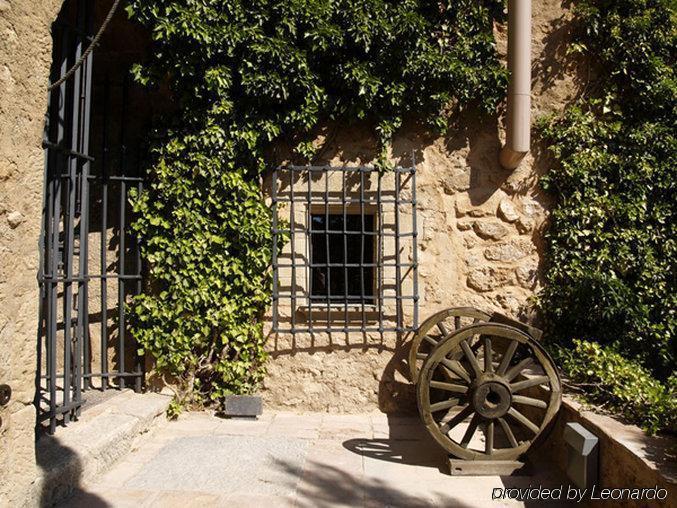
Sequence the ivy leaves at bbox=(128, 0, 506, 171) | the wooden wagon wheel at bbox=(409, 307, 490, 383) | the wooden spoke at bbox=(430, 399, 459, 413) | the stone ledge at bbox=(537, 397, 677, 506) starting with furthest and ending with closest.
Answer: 1. the wooden wagon wheel at bbox=(409, 307, 490, 383)
2. the ivy leaves at bbox=(128, 0, 506, 171)
3. the wooden spoke at bbox=(430, 399, 459, 413)
4. the stone ledge at bbox=(537, 397, 677, 506)

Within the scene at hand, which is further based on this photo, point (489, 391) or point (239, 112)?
point (239, 112)

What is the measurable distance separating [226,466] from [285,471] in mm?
395

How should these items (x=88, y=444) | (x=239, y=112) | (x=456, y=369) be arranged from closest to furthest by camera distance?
1. (x=88, y=444)
2. (x=456, y=369)
3. (x=239, y=112)

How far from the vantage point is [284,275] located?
451 centimetres

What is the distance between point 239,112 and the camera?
438cm

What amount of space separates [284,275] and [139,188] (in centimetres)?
151

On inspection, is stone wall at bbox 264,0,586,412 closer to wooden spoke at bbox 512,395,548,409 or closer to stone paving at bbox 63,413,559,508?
stone paving at bbox 63,413,559,508

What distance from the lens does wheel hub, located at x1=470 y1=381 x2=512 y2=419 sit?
3.10m

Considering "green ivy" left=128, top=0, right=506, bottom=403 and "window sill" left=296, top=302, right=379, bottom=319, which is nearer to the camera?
"green ivy" left=128, top=0, right=506, bottom=403

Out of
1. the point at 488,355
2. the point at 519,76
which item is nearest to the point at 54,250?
the point at 488,355

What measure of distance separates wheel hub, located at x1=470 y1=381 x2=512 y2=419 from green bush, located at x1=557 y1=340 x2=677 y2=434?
0.62 m

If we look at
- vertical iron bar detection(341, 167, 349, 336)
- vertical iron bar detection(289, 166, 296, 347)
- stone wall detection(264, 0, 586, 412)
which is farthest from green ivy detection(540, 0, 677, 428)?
vertical iron bar detection(289, 166, 296, 347)

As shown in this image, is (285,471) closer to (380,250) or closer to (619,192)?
(380,250)

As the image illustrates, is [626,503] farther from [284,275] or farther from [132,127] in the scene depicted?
[132,127]
